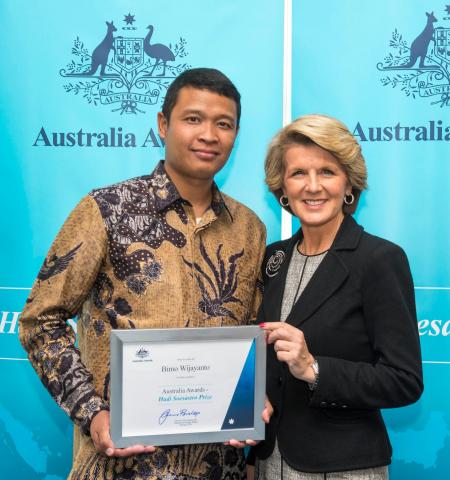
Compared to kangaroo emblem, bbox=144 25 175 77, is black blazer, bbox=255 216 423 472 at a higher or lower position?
lower

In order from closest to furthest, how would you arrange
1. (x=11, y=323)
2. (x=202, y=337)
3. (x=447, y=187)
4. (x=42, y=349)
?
(x=202, y=337) → (x=42, y=349) → (x=447, y=187) → (x=11, y=323)

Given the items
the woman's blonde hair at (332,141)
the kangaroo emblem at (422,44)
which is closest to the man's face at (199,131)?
the woman's blonde hair at (332,141)

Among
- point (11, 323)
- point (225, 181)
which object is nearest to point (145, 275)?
point (225, 181)

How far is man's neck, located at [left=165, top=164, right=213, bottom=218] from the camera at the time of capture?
1693 mm

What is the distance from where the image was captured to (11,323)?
249cm

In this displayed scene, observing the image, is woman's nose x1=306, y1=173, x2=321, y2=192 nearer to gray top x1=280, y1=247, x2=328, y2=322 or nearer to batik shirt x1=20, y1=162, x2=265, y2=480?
gray top x1=280, y1=247, x2=328, y2=322

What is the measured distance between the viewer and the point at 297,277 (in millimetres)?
1652

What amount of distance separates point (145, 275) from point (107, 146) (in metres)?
1.05

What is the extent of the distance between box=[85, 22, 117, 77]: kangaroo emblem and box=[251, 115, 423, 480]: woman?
107cm

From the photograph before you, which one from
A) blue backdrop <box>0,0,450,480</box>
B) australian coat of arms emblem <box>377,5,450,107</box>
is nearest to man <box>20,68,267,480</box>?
blue backdrop <box>0,0,450,480</box>

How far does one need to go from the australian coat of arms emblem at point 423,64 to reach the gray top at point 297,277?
3.39 ft

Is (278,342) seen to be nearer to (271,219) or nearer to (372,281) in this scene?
(372,281)

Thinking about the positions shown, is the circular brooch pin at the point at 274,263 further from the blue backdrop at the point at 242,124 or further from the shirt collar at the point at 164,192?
the blue backdrop at the point at 242,124

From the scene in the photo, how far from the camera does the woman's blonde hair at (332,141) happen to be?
158 cm
